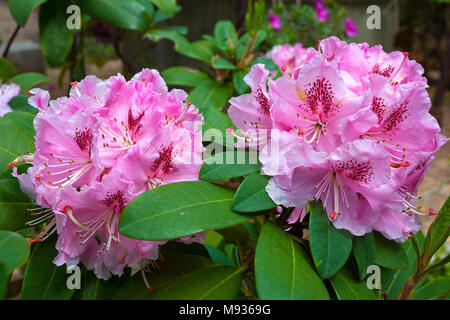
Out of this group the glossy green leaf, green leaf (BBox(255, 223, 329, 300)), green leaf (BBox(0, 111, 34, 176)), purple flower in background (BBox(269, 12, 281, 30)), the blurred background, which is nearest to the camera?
green leaf (BBox(255, 223, 329, 300))

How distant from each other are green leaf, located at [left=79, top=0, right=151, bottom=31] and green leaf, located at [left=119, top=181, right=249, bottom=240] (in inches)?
31.2

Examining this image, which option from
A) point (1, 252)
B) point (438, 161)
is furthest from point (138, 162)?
point (438, 161)

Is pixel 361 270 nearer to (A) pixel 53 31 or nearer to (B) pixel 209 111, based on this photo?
(B) pixel 209 111

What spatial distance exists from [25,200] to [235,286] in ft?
1.27

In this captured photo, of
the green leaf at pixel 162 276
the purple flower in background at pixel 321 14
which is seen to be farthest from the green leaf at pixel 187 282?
the purple flower in background at pixel 321 14

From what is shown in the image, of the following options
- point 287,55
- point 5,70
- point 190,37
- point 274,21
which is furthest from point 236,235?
point 190,37

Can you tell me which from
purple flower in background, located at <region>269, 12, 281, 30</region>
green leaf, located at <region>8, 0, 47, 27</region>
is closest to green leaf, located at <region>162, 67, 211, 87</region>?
green leaf, located at <region>8, 0, 47, 27</region>

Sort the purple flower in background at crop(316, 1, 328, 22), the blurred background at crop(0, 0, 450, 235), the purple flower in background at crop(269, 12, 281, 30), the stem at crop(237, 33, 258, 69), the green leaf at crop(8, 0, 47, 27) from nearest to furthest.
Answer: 1. the green leaf at crop(8, 0, 47, 27)
2. the stem at crop(237, 33, 258, 69)
3. the blurred background at crop(0, 0, 450, 235)
4. the purple flower in background at crop(269, 12, 281, 30)
5. the purple flower in background at crop(316, 1, 328, 22)

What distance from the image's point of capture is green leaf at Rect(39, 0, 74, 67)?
4.24 ft

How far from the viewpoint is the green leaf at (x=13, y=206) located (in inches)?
27.5

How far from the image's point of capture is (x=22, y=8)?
1.15m

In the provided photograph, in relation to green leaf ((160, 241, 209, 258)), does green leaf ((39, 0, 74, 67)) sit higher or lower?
Answer: higher

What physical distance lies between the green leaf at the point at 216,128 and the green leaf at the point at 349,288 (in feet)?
0.94

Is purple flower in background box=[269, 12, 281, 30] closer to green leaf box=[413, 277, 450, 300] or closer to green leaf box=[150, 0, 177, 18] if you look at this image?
green leaf box=[150, 0, 177, 18]
